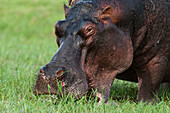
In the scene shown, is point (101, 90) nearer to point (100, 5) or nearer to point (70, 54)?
A: point (70, 54)

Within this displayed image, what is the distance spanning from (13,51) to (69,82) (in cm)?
596

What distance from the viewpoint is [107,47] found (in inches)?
118

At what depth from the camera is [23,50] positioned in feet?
28.5

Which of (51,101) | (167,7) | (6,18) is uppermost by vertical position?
(6,18)

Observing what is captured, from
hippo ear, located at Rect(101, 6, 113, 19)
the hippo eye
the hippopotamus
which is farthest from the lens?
hippo ear, located at Rect(101, 6, 113, 19)

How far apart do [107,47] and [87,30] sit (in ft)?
0.87

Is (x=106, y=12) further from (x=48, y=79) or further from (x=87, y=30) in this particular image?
(x=48, y=79)

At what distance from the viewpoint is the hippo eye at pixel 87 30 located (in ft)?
9.49

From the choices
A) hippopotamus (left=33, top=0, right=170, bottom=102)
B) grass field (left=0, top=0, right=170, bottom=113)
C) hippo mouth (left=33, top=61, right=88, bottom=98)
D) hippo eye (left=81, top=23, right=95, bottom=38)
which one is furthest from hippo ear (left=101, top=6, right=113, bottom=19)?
grass field (left=0, top=0, right=170, bottom=113)

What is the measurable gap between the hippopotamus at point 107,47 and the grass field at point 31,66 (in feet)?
0.69

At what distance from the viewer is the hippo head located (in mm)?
2703

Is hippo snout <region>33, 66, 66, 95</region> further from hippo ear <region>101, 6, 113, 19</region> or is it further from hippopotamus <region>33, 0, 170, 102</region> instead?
hippo ear <region>101, 6, 113, 19</region>

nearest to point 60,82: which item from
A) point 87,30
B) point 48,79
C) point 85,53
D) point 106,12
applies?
point 48,79

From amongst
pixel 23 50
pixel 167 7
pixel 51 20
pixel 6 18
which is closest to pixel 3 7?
pixel 6 18
